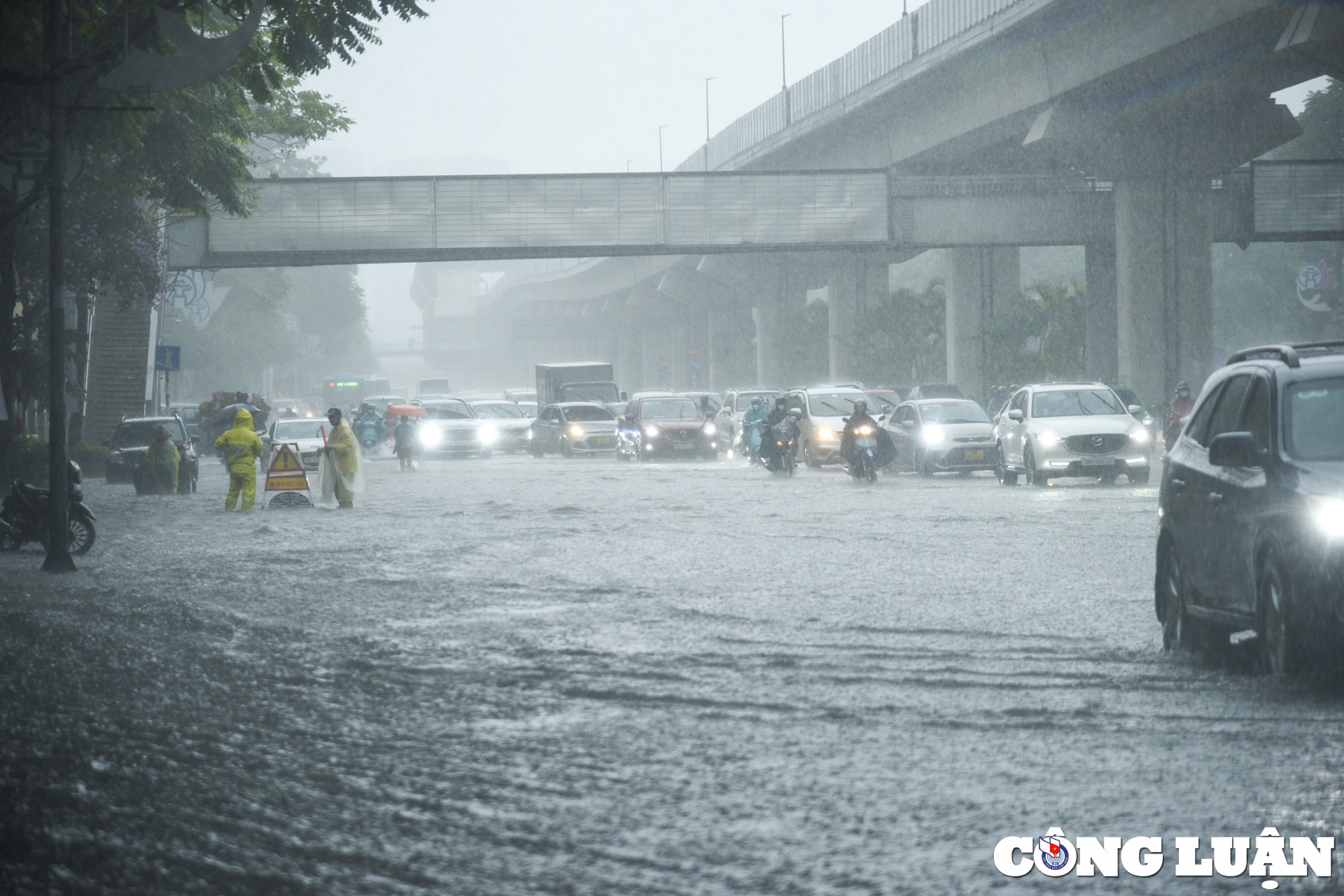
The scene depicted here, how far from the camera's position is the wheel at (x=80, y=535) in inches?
738

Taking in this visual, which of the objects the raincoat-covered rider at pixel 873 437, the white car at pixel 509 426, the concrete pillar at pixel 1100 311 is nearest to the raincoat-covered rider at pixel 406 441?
the white car at pixel 509 426

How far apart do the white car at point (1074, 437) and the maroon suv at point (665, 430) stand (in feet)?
50.4

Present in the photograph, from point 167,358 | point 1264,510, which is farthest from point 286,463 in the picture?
point 167,358

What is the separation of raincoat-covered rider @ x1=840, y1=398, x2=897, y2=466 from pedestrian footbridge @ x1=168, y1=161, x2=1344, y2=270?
57.0ft

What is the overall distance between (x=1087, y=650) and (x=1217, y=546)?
123 cm

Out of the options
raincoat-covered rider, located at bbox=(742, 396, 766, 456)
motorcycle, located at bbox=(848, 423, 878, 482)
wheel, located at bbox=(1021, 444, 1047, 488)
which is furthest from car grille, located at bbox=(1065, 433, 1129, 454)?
raincoat-covered rider, located at bbox=(742, 396, 766, 456)

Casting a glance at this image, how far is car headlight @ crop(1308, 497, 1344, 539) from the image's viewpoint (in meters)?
7.80

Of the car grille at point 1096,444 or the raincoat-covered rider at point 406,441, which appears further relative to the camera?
the raincoat-covered rider at point 406,441

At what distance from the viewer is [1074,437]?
28.2m

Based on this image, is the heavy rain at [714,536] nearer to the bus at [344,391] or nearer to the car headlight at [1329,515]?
the car headlight at [1329,515]

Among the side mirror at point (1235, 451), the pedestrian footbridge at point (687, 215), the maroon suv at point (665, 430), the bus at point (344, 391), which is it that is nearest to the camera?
the side mirror at point (1235, 451)

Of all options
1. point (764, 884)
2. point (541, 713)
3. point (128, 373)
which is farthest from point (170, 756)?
point (128, 373)

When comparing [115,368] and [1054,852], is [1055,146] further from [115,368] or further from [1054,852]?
[1054,852]

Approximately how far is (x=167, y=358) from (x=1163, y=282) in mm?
26030
